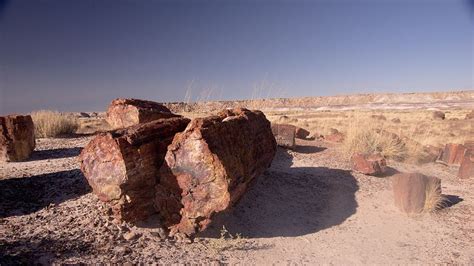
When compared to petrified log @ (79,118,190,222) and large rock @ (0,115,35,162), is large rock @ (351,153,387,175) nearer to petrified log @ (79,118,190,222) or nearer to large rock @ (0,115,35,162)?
petrified log @ (79,118,190,222)

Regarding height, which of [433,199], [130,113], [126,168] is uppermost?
[130,113]

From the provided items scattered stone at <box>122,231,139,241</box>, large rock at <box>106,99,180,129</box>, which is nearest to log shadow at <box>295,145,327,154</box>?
large rock at <box>106,99,180,129</box>

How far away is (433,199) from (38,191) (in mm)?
6286

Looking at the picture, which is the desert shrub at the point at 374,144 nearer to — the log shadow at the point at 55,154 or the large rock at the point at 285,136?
the large rock at the point at 285,136

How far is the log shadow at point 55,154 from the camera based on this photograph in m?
8.02

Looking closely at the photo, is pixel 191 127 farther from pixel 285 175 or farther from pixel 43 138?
pixel 43 138

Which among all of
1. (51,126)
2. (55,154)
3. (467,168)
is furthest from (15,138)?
(467,168)

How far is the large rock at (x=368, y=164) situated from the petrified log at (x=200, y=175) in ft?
11.9

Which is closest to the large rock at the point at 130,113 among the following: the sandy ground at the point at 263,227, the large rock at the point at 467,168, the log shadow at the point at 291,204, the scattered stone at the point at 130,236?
the sandy ground at the point at 263,227

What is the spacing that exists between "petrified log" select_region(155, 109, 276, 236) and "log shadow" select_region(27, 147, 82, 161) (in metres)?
4.26

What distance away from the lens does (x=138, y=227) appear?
477 centimetres

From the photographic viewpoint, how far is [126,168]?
442 cm

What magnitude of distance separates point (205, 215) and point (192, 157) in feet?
2.34

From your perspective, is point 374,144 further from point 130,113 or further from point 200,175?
point 200,175
